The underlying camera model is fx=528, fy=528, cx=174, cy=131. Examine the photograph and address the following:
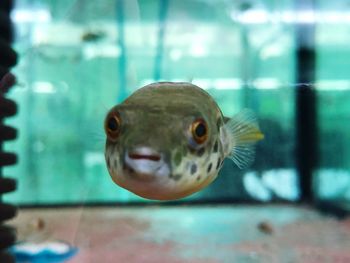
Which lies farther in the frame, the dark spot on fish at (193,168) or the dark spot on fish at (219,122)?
the dark spot on fish at (219,122)

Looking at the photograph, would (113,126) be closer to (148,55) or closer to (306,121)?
(148,55)

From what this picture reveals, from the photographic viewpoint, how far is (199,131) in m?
1.00

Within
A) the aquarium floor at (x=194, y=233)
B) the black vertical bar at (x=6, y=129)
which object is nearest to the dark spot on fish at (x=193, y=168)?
the black vertical bar at (x=6, y=129)

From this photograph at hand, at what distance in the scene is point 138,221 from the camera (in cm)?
417

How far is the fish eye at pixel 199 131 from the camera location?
986 millimetres

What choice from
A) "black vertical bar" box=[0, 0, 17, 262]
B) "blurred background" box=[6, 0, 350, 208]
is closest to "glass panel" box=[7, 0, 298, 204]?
"blurred background" box=[6, 0, 350, 208]

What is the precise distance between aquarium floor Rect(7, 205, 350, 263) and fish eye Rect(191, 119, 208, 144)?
95.2 inches

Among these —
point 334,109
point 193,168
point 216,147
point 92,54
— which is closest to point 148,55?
point 92,54

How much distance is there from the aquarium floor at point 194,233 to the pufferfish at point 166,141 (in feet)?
7.72

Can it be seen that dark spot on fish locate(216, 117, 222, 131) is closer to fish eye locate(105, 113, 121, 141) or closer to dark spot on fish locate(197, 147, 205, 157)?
dark spot on fish locate(197, 147, 205, 157)

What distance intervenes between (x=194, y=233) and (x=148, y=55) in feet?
4.47

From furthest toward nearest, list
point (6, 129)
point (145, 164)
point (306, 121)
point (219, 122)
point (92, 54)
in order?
1. point (92, 54)
2. point (306, 121)
3. point (6, 129)
4. point (219, 122)
5. point (145, 164)

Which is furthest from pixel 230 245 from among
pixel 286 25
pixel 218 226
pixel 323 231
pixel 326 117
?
pixel 286 25

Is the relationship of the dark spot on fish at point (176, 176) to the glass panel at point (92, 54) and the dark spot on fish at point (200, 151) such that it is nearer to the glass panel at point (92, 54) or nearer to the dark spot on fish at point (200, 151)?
the dark spot on fish at point (200, 151)
